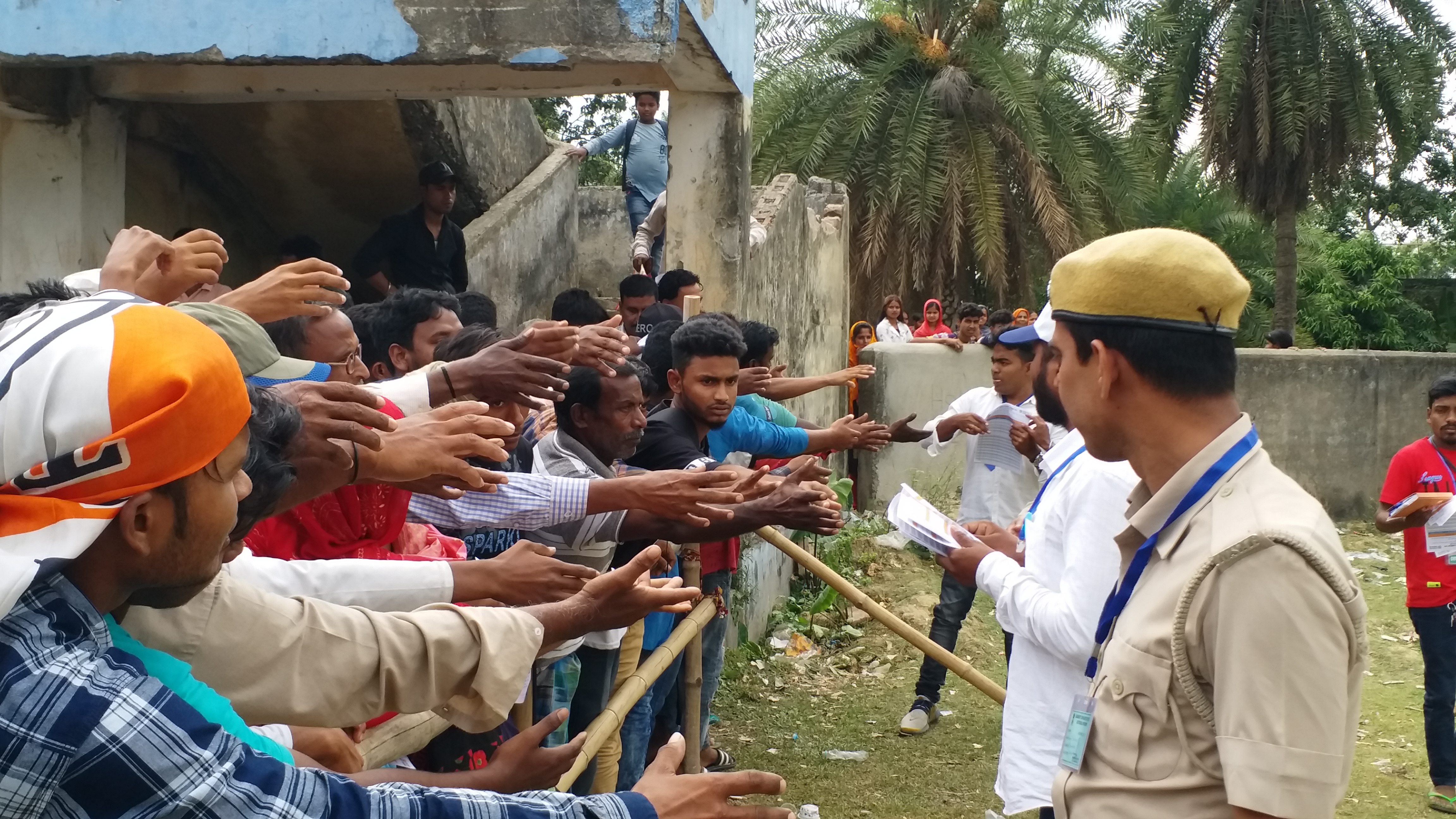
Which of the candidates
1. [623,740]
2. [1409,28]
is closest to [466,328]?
[623,740]

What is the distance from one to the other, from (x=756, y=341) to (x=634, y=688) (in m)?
2.80

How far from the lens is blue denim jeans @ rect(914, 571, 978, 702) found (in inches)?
231

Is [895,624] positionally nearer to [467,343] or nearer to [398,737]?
[467,343]

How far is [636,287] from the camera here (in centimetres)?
682

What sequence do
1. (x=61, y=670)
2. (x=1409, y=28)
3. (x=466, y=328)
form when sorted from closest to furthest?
1. (x=61, y=670)
2. (x=466, y=328)
3. (x=1409, y=28)

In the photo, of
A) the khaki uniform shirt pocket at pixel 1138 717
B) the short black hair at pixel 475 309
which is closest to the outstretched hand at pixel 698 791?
the khaki uniform shirt pocket at pixel 1138 717

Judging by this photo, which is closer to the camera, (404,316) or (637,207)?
(404,316)

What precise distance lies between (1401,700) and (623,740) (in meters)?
4.98

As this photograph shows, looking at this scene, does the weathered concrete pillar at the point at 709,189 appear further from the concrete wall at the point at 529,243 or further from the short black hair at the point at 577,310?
the concrete wall at the point at 529,243

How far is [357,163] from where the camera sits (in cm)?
809

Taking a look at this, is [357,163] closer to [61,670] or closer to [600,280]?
[600,280]

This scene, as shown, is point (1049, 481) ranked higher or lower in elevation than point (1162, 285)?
lower

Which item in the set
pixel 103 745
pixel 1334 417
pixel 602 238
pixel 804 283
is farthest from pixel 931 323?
pixel 103 745

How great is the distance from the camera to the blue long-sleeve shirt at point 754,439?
4965mm
